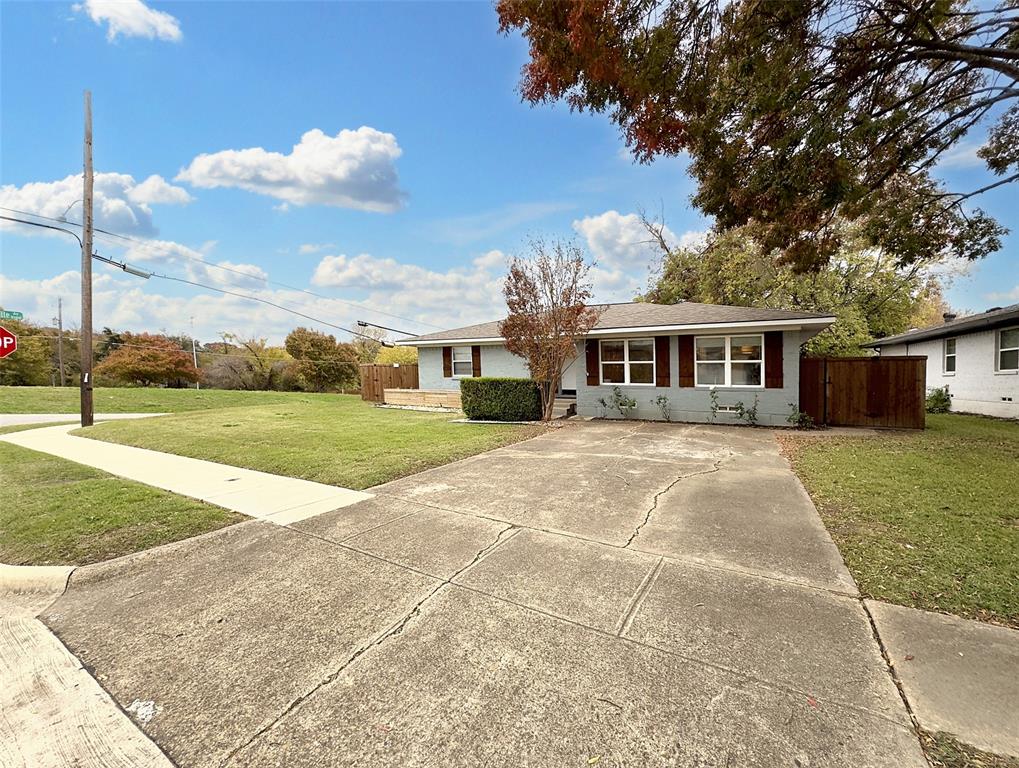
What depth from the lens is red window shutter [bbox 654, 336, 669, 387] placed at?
39.4ft

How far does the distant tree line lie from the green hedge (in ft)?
71.0

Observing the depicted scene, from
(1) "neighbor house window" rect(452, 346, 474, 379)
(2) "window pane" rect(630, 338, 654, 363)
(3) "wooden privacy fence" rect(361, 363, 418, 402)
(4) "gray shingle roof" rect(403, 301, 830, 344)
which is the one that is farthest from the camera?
(3) "wooden privacy fence" rect(361, 363, 418, 402)

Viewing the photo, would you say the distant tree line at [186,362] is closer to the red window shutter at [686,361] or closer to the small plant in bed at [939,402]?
the red window shutter at [686,361]

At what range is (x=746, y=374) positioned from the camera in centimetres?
1127

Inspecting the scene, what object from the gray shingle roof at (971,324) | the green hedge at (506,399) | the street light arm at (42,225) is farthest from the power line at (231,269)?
the gray shingle roof at (971,324)

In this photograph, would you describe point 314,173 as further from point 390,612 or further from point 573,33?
point 390,612

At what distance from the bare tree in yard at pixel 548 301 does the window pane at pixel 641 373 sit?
202 cm

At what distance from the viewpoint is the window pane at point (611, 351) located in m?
12.6

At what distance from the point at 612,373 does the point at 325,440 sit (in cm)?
797

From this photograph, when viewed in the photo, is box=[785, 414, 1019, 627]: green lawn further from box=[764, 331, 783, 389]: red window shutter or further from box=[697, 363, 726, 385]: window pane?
box=[697, 363, 726, 385]: window pane

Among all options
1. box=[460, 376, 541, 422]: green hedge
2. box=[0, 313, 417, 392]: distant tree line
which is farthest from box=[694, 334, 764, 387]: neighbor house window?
box=[0, 313, 417, 392]: distant tree line

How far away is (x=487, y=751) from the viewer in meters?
1.74

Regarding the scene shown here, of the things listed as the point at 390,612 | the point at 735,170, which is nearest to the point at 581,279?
the point at 735,170

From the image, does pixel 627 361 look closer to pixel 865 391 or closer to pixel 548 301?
pixel 548 301
